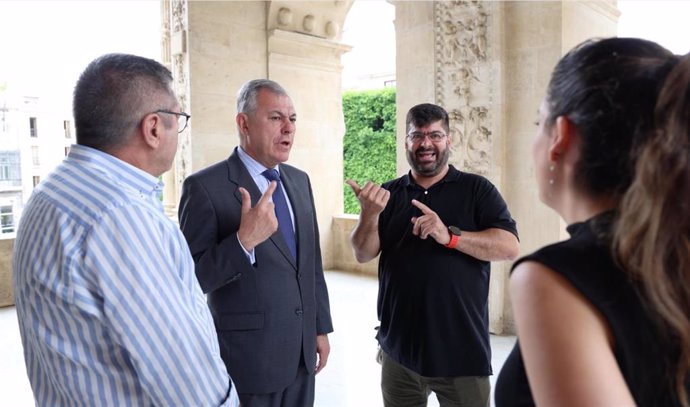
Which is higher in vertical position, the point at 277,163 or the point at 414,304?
the point at 277,163

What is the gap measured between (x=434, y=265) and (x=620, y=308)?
1.33 meters

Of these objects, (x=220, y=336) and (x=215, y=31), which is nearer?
(x=220, y=336)

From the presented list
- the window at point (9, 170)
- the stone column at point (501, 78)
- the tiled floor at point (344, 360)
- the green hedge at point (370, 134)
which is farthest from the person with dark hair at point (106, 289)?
the green hedge at point (370, 134)

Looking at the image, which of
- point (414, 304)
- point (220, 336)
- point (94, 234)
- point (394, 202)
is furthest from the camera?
point (394, 202)

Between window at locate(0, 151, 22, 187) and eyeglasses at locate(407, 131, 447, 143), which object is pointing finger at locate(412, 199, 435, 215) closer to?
eyeglasses at locate(407, 131, 447, 143)

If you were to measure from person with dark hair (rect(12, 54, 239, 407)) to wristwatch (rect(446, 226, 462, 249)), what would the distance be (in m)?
1.03

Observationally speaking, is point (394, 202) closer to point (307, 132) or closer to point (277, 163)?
point (277, 163)

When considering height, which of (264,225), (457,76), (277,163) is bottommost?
(264,225)

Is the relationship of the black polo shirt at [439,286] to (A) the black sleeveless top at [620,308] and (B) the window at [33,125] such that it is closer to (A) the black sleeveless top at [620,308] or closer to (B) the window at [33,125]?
(A) the black sleeveless top at [620,308]

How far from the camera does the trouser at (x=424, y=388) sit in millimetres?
1901

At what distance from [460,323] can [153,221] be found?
1.24 m

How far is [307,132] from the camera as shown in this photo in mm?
6781

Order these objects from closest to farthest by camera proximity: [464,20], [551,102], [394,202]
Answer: [551,102], [394,202], [464,20]

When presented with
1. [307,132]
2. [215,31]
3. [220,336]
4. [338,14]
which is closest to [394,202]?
[220,336]
